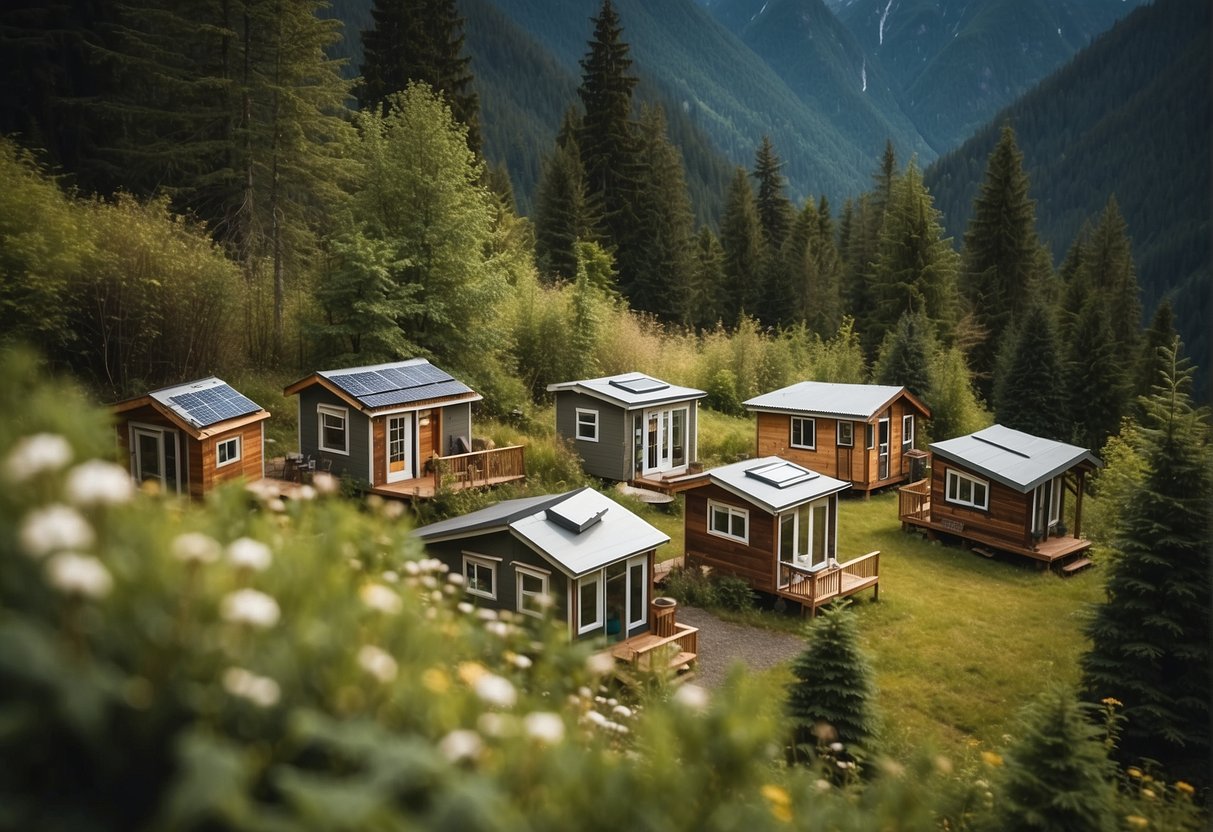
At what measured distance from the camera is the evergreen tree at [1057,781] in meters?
7.70

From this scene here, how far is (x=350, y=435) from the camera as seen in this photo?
2248 centimetres

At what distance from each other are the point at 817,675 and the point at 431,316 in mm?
18641

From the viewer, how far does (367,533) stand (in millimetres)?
4422

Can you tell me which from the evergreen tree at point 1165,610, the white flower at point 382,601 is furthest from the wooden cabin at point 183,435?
the white flower at point 382,601

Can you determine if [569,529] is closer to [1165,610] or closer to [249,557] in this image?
[1165,610]

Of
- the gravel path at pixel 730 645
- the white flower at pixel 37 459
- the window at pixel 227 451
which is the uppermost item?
the white flower at pixel 37 459

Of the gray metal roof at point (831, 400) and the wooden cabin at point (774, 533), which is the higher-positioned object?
the gray metal roof at point (831, 400)

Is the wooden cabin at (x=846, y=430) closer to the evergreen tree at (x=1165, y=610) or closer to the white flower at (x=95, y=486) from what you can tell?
the evergreen tree at (x=1165, y=610)

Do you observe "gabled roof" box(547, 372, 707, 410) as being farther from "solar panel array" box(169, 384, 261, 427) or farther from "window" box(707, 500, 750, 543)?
"solar panel array" box(169, 384, 261, 427)

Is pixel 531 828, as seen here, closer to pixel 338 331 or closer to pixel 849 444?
pixel 338 331

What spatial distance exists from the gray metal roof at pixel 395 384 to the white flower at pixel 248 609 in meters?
19.6

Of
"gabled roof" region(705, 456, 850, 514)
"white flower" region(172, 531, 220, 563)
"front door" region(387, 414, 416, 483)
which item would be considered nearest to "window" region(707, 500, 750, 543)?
"gabled roof" region(705, 456, 850, 514)

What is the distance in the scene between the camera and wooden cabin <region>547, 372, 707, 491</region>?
26.9 m

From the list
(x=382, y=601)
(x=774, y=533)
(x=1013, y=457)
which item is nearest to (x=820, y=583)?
(x=774, y=533)
